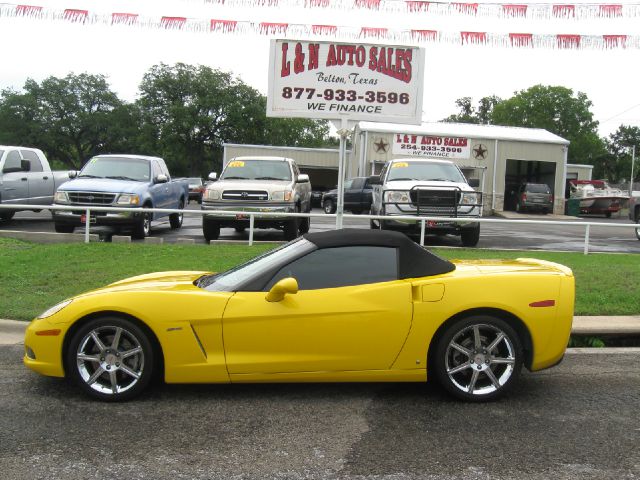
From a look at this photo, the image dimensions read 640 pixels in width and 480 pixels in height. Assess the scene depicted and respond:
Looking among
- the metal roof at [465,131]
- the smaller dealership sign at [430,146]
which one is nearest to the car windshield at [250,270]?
the metal roof at [465,131]

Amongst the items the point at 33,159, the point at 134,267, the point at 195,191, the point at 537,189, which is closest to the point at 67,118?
the point at 195,191

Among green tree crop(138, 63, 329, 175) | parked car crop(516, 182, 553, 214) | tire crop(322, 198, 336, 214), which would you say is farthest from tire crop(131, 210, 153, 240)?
Result: green tree crop(138, 63, 329, 175)

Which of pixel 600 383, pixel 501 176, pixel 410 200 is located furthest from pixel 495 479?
pixel 501 176

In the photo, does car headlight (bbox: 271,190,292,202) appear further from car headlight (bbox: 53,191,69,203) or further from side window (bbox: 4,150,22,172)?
side window (bbox: 4,150,22,172)

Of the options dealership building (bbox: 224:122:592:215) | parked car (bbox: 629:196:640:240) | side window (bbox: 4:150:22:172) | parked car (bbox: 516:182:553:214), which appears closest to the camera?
side window (bbox: 4:150:22:172)

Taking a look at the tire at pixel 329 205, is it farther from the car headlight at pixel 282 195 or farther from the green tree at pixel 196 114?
the green tree at pixel 196 114

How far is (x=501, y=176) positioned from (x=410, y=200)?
2290 centimetres

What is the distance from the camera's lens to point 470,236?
12.7 meters

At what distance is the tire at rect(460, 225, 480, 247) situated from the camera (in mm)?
12609

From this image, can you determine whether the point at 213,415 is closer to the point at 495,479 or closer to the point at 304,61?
the point at 495,479

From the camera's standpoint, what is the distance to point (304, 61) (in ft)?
28.6

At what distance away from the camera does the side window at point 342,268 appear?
4707mm

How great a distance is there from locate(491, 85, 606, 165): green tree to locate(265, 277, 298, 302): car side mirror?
7632 centimetres

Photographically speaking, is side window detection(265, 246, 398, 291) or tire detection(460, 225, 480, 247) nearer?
side window detection(265, 246, 398, 291)
